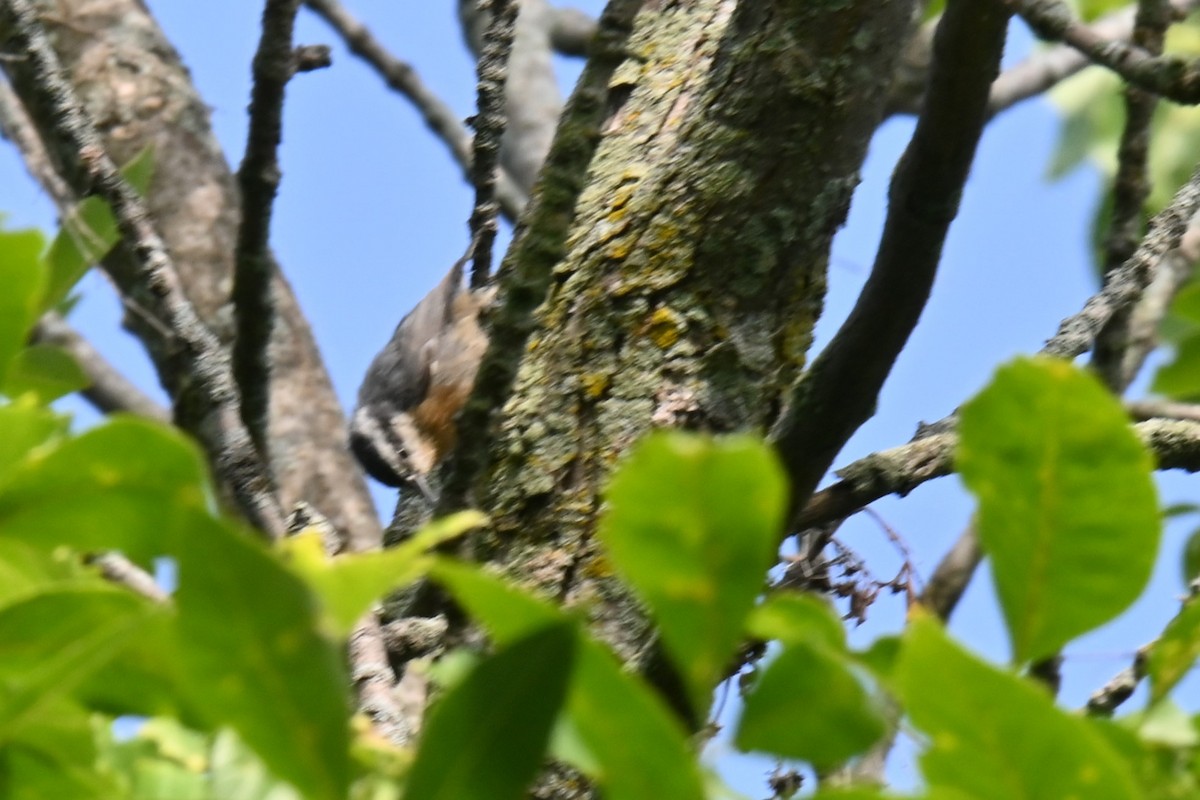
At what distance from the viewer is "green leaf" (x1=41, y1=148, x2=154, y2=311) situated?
1.06 m

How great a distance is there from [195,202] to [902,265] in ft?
6.41

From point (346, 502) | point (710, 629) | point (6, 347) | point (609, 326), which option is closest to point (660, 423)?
point (609, 326)

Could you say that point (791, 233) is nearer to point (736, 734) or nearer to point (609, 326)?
point (609, 326)

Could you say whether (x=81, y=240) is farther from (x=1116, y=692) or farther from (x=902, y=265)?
(x=1116, y=692)

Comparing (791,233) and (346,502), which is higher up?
(791,233)

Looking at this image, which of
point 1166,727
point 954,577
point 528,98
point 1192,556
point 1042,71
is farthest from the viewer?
point 1042,71

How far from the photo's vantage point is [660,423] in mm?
1343

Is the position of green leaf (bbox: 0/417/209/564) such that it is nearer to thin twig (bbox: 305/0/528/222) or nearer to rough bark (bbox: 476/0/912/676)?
rough bark (bbox: 476/0/912/676)

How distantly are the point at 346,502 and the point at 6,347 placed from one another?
A: 218cm

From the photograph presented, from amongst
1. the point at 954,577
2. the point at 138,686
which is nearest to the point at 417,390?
the point at 954,577

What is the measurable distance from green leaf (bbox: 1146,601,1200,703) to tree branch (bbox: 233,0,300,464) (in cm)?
97

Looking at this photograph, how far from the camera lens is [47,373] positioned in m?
0.90

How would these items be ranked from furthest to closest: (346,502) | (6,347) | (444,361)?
(444,361), (346,502), (6,347)

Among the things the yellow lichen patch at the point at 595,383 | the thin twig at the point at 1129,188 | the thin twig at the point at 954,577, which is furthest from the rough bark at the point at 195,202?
the thin twig at the point at 1129,188
